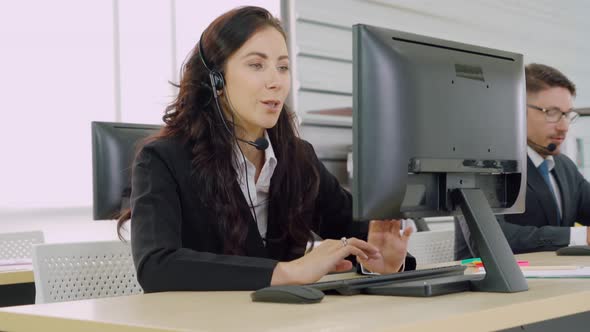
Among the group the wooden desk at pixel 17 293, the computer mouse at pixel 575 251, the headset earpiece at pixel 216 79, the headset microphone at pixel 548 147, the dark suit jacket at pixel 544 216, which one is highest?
the headset earpiece at pixel 216 79

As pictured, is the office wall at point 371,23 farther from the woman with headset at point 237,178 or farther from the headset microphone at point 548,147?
the woman with headset at point 237,178

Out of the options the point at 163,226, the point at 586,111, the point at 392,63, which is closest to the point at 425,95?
the point at 392,63

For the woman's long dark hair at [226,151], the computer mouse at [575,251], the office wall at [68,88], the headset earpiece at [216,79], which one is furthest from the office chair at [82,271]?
the office wall at [68,88]

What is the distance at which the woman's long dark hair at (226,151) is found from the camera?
1.94m

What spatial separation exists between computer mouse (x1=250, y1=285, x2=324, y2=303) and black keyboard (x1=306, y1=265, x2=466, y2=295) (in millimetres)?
112

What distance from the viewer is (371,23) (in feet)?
16.9

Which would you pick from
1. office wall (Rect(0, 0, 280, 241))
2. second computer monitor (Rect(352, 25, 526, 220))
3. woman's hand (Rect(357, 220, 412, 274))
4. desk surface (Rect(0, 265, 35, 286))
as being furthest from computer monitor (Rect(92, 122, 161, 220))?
office wall (Rect(0, 0, 280, 241))

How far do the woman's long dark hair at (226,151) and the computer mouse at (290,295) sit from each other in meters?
0.51

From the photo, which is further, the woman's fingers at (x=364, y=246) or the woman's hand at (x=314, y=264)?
the woman's fingers at (x=364, y=246)

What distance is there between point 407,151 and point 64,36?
10.6 ft

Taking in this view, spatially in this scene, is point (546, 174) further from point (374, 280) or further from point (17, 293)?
point (17, 293)

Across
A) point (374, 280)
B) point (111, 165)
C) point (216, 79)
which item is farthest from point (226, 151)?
point (111, 165)

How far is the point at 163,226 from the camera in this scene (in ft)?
5.80

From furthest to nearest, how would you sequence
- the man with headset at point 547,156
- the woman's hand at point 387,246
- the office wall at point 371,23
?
1. the office wall at point 371,23
2. the man with headset at point 547,156
3. the woman's hand at point 387,246
